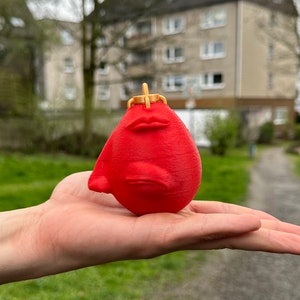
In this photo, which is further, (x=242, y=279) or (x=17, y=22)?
(x=17, y=22)

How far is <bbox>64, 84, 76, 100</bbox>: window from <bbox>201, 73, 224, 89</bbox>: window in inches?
480

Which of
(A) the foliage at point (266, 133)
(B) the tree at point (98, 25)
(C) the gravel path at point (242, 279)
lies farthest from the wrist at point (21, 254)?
(A) the foliage at point (266, 133)

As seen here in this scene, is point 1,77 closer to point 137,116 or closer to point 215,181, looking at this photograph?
point 215,181

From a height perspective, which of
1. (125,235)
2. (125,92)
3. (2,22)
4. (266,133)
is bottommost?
(266,133)

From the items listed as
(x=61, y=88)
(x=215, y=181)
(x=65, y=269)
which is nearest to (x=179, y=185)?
(x=65, y=269)

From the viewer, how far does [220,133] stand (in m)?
12.0

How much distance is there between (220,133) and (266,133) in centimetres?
665

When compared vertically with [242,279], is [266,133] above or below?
above

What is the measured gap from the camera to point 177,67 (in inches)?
476

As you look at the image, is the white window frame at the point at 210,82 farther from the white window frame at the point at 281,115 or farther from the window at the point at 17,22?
the window at the point at 17,22

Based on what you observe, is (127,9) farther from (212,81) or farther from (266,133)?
(212,81)

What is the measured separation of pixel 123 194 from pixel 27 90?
12.0 m

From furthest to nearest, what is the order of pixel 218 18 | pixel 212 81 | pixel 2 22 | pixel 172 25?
pixel 172 25, pixel 212 81, pixel 218 18, pixel 2 22

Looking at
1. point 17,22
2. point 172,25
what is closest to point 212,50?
point 172,25
